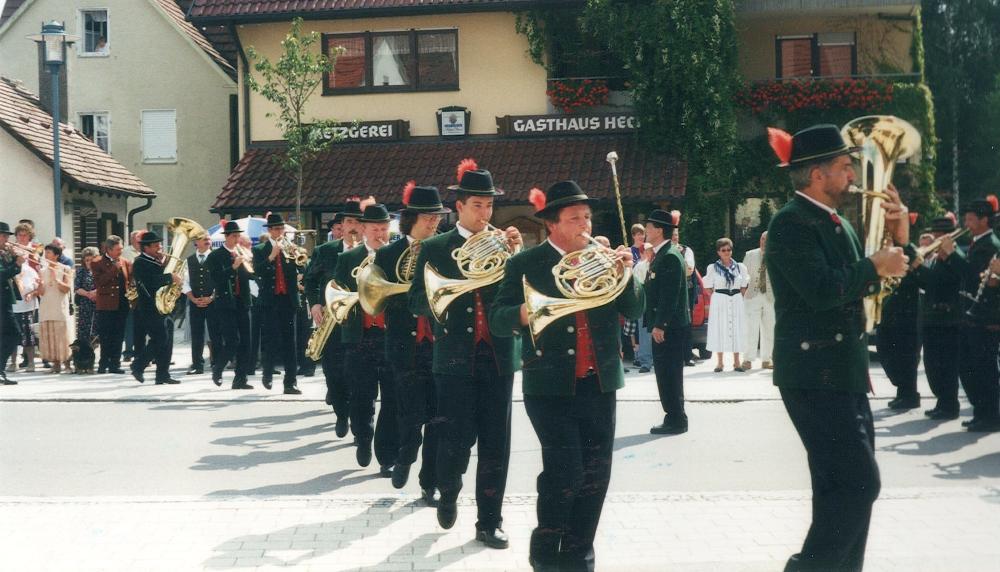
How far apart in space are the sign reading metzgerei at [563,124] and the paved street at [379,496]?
11.9 m

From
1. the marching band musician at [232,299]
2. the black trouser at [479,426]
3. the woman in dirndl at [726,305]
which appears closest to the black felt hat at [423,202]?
the black trouser at [479,426]

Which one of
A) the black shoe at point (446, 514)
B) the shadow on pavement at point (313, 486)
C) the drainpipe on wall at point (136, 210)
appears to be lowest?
the shadow on pavement at point (313, 486)

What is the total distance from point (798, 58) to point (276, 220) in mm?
15265

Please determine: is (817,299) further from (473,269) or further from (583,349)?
(473,269)

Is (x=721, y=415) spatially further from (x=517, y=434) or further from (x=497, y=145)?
(x=497, y=145)

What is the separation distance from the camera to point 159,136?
32250 mm

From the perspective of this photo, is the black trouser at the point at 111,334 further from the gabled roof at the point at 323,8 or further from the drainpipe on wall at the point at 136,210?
the drainpipe on wall at the point at 136,210

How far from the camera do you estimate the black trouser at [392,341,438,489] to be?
7890 millimetres

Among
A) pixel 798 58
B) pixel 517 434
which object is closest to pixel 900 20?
pixel 798 58

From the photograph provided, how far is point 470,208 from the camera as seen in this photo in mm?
7109

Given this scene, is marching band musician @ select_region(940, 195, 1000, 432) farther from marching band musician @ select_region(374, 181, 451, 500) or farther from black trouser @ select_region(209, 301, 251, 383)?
black trouser @ select_region(209, 301, 251, 383)

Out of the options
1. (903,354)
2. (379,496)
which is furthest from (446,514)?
(903,354)

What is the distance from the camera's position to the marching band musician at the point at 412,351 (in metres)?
7.93

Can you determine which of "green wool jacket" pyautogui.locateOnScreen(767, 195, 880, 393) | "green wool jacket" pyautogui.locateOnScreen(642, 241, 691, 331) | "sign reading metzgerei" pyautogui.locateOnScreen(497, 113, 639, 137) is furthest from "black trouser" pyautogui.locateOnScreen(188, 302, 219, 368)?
"green wool jacket" pyautogui.locateOnScreen(767, 195, 880, 393)
